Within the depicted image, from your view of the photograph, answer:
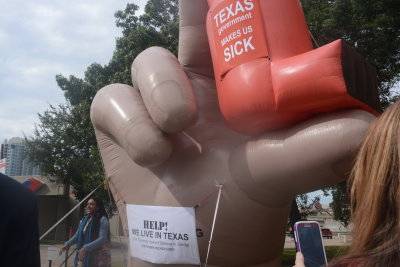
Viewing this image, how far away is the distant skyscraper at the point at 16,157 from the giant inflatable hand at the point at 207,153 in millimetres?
13525

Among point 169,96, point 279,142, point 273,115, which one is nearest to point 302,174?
point 279,142

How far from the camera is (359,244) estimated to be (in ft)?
2.91

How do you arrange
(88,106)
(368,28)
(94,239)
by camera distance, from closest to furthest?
(94,239) < (368,28) < (88,106)

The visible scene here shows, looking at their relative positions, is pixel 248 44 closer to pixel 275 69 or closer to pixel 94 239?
pixel 275 69

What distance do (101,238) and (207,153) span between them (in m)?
1.71

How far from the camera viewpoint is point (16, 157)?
68.5 ft

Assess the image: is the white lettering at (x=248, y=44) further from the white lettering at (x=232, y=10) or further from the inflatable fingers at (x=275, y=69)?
the white lettering at (x=232, y=10)

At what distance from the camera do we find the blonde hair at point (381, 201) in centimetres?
83


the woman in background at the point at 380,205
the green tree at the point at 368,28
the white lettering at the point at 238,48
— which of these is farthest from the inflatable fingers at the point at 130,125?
the green tree at the point at 368,28

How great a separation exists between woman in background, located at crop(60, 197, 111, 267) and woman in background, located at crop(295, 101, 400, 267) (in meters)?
3.57

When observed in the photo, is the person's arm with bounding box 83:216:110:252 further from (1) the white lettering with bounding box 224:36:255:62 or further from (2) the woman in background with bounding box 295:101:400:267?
(2) the woman in background with bounding box 295:101:400:267

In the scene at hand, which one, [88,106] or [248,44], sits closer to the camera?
[248,44]

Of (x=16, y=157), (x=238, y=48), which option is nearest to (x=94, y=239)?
(x=238, y=48)

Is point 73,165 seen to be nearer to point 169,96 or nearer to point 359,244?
point 169,96
